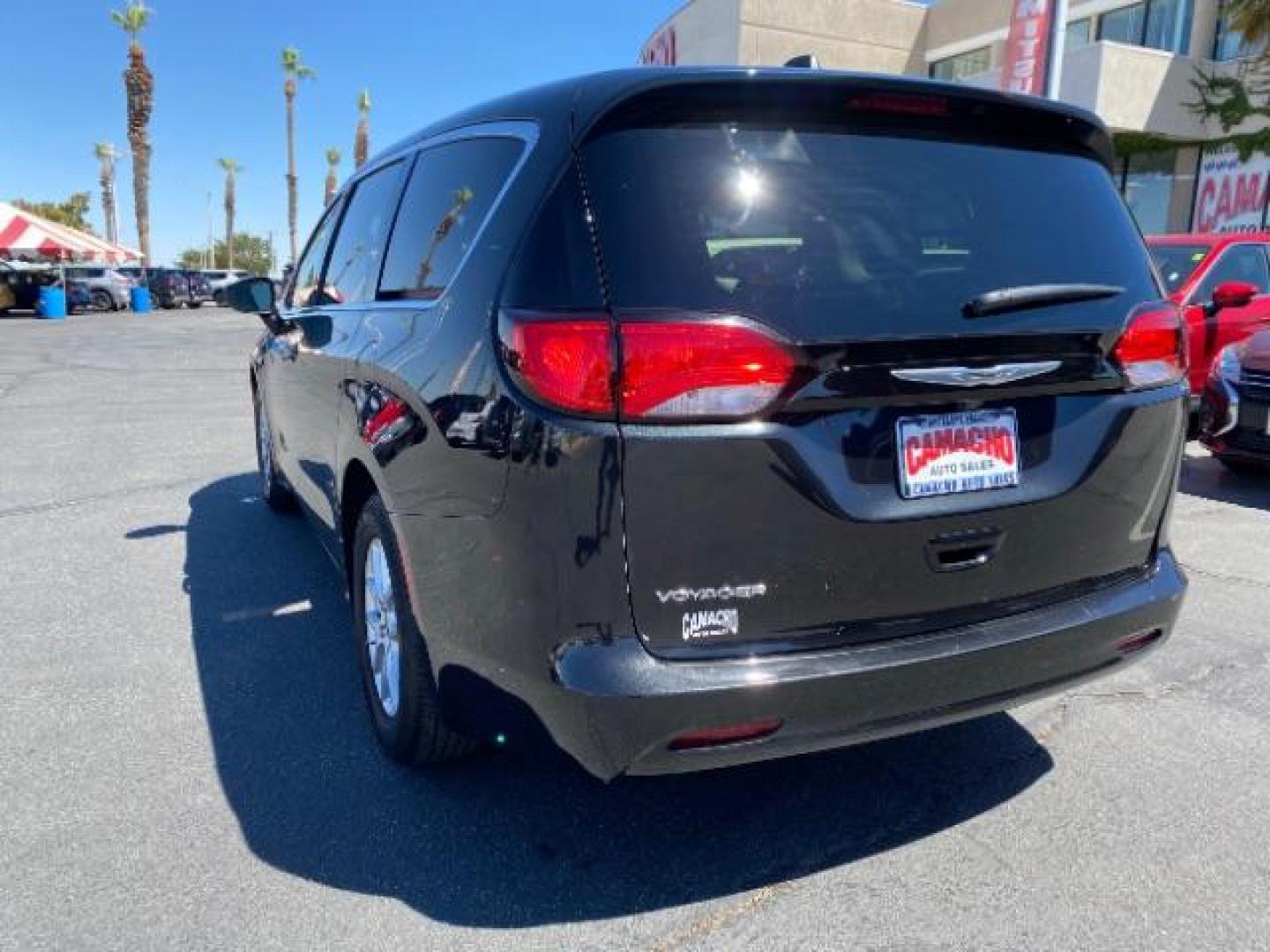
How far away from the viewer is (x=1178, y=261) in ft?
28.1

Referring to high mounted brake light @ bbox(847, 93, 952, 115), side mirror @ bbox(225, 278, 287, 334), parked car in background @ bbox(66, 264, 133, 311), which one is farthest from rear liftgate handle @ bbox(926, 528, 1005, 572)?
parked car in background @ bbox(66, 264, 133, 311)

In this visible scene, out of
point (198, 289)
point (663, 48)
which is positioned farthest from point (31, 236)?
point (663, 48)

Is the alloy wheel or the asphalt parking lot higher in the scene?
the alloy wheel

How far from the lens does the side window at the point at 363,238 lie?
3.35 meters

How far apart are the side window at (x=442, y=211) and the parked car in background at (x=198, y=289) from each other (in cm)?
4174

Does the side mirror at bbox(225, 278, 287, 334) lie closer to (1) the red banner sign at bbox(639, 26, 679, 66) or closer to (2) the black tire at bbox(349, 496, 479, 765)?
(2) the black tire at bbox(349, 496, 479, 765)

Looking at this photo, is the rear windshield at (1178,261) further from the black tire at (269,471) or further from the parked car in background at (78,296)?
the parked car in background at (78,296)

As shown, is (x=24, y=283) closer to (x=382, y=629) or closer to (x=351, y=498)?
(x=351, y=498)

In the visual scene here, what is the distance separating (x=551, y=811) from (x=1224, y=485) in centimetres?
605

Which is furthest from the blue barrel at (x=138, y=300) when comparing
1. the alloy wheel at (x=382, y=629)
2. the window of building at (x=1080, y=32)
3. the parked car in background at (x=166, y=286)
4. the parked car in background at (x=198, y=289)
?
the alloy wheel at (x=382, y=629)

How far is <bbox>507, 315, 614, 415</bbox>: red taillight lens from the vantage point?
195 centimetres

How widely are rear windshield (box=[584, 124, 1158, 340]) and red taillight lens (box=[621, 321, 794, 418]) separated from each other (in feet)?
0.19

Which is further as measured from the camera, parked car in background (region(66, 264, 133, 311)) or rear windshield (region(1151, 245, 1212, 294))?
parked car in background (region(66, 264, 133, 311))

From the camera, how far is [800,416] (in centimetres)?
201
